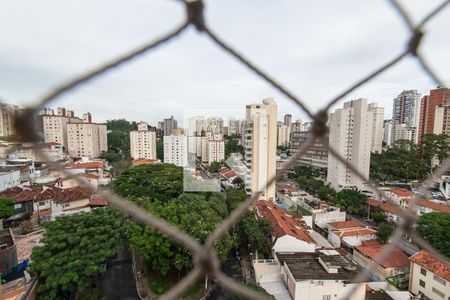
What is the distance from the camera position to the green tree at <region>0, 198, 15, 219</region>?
595 centimetres

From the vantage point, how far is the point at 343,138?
11.3 m

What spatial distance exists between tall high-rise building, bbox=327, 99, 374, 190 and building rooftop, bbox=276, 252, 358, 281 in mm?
6915

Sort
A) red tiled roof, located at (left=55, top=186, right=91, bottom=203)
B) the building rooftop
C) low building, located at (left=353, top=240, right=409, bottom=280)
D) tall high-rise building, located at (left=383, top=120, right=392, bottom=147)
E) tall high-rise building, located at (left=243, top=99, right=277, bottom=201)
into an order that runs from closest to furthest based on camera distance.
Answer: the building rooftop
low building, located at (left=353, top=240, right=409, bottom=280)
red tiled roof, located at (left=55, top=186, right=91, bottom=203)
tall high-rise building, located at (left=243, top=99, right=277, bottom=201)
tall high-rise building, located at (left=383, top=120, right=392, bottom=147)

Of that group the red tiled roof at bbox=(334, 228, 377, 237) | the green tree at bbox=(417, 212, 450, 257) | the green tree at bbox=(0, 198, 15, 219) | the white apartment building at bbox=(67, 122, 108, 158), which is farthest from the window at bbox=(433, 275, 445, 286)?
the white apartment building at bbox=(67, 122, 108, 158)

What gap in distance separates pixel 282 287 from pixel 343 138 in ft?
28.7

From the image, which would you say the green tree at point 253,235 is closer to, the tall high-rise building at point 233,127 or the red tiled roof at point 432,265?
the red tiled roof at point 432,265

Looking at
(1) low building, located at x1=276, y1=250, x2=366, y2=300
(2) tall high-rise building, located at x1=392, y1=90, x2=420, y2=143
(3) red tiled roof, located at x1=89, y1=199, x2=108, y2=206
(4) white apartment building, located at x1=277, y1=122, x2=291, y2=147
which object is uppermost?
(2) tall high-rise building, located at x1=392, y1=90, x2=420, y2=143

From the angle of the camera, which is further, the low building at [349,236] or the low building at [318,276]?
the low building at [349,236]

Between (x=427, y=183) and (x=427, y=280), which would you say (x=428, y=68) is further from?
(x=427, y=280)

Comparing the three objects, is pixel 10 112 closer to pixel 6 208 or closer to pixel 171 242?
pixel 171 242

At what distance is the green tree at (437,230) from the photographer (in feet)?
17.0

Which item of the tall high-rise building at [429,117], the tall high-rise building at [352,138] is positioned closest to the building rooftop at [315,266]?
the tall high-rise building at [352,138]

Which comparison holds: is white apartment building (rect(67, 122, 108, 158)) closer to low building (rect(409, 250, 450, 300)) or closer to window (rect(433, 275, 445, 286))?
low building (rect(409, 250, 450, 300))

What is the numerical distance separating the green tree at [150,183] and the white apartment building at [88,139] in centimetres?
588
